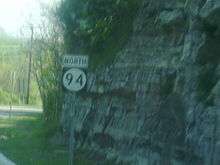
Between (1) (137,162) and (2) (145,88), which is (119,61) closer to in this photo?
(2) (145,88)

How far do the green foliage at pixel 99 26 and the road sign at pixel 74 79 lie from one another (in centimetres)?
417

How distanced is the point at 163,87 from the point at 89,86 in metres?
5.34

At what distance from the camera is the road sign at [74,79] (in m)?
14.9

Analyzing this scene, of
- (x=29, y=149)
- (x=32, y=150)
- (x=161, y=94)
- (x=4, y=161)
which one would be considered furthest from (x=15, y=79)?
(x=161, y=94)

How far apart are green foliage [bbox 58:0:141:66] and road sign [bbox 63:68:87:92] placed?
417 centimetres

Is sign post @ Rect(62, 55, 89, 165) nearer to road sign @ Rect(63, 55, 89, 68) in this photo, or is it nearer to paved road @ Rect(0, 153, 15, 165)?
road sign @ Rect(63, 55, 89, 68)

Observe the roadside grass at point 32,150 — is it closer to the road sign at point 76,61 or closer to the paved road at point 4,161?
the paved road at point 4,161

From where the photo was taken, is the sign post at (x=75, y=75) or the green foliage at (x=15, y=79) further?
the green foliage at (x=15, y=79)

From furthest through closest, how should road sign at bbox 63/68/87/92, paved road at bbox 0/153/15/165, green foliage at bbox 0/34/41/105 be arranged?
green foliage at bbox 0/34/41/105, paved road at bbox 0/153/15/165, road sign at bbox 63/68/87/92

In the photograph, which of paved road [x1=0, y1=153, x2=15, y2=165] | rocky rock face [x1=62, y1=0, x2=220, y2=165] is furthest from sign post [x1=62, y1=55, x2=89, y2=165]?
paved road [x1=0, y1=153, x2=15, y2=165]

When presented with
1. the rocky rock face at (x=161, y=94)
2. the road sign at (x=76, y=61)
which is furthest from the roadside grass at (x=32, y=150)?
the road sign at (x=76, y=61)

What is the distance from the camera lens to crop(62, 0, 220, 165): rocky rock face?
13.5 meters

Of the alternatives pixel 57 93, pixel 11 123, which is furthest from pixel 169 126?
pixel 11 123

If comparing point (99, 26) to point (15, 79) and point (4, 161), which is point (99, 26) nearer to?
point (4, 161)
